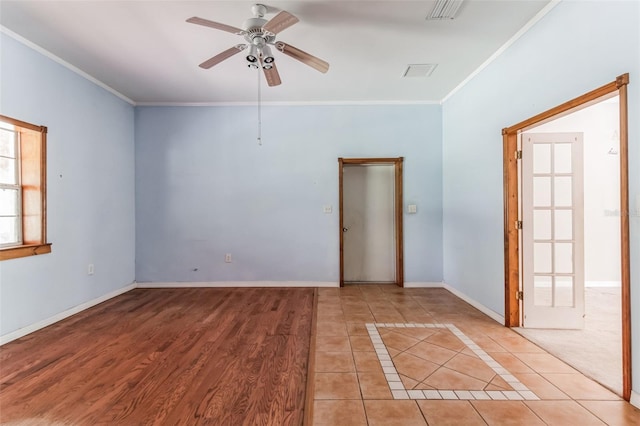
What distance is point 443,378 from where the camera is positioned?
210cm

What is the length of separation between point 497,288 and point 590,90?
79.0 inches

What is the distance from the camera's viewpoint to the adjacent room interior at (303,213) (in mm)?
1940

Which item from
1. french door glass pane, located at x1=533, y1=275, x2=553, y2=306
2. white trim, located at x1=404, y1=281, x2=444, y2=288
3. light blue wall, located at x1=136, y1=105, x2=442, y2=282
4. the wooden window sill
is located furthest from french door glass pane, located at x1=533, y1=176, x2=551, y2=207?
the wooden window sill

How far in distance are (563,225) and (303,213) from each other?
3164 mm

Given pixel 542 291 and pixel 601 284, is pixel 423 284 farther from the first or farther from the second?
pixel 601 284

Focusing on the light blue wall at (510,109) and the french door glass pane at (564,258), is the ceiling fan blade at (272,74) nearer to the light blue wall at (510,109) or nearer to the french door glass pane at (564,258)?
the light blue wall at (510,109)

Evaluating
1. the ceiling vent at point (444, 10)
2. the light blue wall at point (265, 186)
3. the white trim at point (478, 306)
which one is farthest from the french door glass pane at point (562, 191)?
the ceiling vent at point (444, 10)

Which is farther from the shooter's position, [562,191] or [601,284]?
[601,284]

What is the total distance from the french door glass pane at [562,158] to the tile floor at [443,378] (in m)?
1.68

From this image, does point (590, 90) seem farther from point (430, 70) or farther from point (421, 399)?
point (421, 399)

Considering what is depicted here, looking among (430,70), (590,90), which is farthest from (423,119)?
(590,90)

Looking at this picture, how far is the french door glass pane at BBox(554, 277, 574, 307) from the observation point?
113 inches

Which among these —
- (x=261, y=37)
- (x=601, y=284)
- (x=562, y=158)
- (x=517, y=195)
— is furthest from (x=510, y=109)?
(x=601, y=284)

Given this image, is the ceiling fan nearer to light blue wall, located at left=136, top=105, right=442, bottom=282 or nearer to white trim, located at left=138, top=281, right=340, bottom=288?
light blue wall, located at left=136, top=105, right=442, bottom=282
